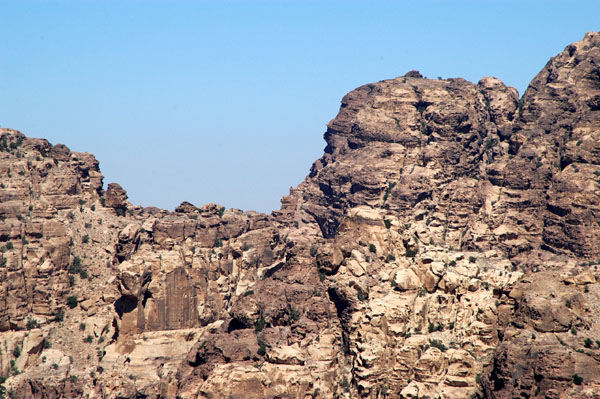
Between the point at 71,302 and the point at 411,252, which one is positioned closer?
the point at 411,252

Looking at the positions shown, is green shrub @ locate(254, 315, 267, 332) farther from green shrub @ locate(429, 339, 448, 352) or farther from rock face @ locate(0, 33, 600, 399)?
green shrub @ locate(429, 339, 448, 352)

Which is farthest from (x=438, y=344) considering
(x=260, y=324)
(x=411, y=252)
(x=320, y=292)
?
(x=260, y=324)

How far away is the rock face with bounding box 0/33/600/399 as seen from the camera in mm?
136125

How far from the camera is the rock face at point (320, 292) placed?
447 feet

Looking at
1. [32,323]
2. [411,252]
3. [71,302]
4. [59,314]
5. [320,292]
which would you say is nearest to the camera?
[320,292]

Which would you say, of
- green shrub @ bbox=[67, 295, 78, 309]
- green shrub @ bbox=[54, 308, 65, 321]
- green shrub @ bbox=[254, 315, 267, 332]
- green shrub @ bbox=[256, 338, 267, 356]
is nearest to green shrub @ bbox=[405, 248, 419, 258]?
green shrub @ bbox=[254, 315, 267, 332]

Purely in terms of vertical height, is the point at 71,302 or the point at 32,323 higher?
the point at 71,302

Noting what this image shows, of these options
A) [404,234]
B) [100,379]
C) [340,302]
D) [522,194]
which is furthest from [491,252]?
[100,379]

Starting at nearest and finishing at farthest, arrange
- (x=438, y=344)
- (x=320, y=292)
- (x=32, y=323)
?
1. (x=438, y=344)
2. (x=320, y=292)
3. (x=32, y=323)

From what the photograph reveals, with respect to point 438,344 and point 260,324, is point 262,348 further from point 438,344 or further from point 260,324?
point 438,344

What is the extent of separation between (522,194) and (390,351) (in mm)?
57246

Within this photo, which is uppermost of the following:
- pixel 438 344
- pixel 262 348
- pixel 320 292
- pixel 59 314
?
pixel 320 292

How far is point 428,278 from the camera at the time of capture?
145m

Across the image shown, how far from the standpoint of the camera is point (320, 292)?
472 ft
